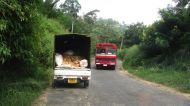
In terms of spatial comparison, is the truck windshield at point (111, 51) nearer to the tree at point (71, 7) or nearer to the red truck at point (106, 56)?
the red truck at point (106, 56)

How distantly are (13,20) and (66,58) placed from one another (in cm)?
1134

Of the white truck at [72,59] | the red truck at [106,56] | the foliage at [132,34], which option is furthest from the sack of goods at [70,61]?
the foliage at [132,34]

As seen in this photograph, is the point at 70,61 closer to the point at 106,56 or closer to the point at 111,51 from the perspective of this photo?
the point at 106,56

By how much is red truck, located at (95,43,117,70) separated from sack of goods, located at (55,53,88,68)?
17.3 m

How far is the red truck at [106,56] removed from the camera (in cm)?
3928

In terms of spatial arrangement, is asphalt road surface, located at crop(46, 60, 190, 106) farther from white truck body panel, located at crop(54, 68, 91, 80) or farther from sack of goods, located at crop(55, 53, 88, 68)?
sack of goods, located at crop(55, 53, 88, 68)

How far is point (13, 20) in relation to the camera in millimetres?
10594

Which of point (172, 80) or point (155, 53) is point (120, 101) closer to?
point (172, 80)

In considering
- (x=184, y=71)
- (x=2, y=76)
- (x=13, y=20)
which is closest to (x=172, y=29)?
(x=184, y=71)

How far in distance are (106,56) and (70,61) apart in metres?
18.1

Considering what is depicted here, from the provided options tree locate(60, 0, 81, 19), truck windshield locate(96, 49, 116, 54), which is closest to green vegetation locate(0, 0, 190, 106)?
truck windshield locate(96, 49, 116, 54)

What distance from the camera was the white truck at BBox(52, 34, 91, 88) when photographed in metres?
19.5

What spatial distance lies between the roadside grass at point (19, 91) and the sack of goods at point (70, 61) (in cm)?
202

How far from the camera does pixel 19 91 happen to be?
48.2ft
